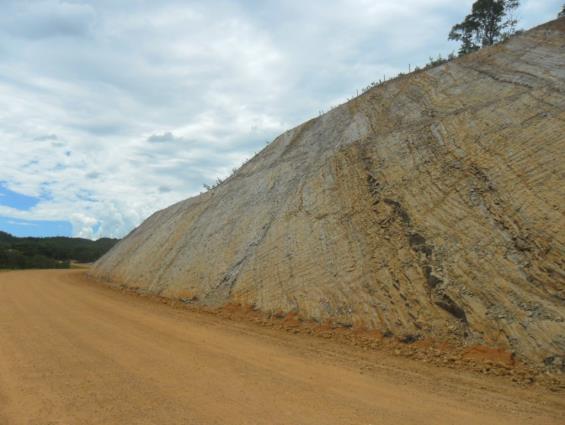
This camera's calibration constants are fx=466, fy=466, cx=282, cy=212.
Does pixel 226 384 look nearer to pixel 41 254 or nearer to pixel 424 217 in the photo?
pixel 424 217

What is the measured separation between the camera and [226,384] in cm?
578

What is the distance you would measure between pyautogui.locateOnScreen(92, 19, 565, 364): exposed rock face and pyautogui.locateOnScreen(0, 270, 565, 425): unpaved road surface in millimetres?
1285

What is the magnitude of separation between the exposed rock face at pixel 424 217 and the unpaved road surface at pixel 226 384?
1285mm

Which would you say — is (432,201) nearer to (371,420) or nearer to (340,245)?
(340,245)

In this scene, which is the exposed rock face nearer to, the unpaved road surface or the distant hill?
the unpaved road surface

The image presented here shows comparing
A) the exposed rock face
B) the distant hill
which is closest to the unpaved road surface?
the exposed rock face

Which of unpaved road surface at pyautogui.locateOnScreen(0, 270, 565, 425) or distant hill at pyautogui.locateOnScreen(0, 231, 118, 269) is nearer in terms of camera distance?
unpaved road surface at pyautogui.locateOnScreen(0, 270, 565, 425)

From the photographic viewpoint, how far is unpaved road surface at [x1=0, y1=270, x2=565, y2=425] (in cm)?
477


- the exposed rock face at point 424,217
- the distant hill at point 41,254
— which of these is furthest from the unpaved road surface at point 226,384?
the distant hill at point 41,254

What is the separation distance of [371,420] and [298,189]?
9716 mm

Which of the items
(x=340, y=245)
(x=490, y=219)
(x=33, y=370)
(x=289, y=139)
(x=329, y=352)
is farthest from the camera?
(x=289, y=139)

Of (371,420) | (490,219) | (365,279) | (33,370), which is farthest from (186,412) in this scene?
(490,219)

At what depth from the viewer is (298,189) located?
14.0m

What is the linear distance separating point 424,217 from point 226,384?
5.85 metres
